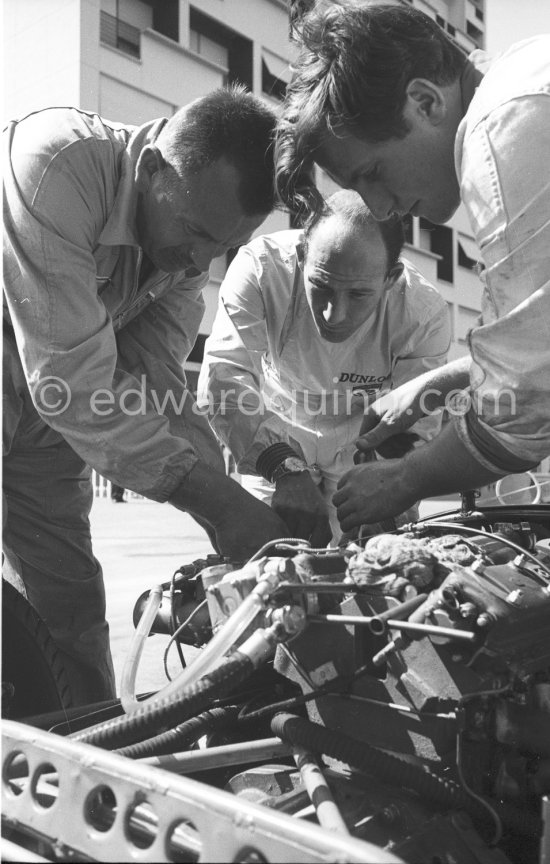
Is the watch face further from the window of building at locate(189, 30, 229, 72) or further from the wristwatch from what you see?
the window of building at locate(189, 30, 229, 72)

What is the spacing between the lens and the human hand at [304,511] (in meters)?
2.16

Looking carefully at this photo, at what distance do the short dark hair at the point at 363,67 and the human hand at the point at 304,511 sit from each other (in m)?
0.87

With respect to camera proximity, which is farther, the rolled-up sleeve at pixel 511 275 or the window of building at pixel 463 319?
the window of building at pixel 463 319

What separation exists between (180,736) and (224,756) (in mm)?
119

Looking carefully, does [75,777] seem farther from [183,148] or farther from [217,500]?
[183,148]

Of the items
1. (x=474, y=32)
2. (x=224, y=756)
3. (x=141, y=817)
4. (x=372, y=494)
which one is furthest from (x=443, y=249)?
(x=141, y=817)

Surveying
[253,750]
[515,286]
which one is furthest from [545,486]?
[253,750]

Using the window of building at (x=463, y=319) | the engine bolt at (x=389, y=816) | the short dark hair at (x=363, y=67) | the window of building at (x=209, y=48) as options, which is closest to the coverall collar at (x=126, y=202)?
the short dark hair at (x=363, y=67)

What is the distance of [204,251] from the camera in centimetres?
239

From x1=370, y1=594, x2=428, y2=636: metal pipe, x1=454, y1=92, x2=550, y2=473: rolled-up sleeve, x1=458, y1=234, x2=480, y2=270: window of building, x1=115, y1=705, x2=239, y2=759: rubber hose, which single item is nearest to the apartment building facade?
x1=458, y1=234, x2=480, y2=270: window of building

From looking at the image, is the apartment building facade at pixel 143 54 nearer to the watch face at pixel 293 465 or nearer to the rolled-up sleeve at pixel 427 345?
the rolled-up sleeve at pixel 427 345

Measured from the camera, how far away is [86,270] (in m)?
2.12

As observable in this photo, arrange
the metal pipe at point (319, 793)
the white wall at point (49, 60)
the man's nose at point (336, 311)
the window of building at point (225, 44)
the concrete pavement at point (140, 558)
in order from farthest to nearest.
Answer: the window of building at point (225, 44), the white wall at point (49, 60), the concrete pavement at point (140, 558), the man's nose at point (336, 311), the metal pipe at point (319, 793)

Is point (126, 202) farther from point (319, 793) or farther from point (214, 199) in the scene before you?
point (319, 793)
